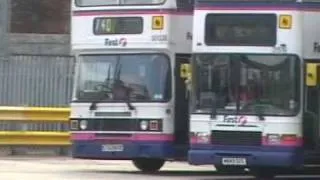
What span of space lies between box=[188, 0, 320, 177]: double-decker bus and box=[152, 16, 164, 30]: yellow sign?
1.39 meters

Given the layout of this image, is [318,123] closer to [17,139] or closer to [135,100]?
[135,100]

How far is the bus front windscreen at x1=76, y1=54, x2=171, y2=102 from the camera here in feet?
58.0

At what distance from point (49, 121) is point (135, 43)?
18.3 feet

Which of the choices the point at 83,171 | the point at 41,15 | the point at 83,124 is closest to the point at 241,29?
the point at 83,124

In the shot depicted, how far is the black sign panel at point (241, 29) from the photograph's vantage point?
52.7 ft

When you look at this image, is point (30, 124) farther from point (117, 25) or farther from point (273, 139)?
point (273, 139)

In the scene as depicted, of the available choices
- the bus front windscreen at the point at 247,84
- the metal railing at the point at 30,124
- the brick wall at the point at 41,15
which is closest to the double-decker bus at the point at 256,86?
the bus front windscreen at the point at 247,84

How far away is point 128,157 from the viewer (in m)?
17.7

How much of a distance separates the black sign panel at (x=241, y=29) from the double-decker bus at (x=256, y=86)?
17 mm

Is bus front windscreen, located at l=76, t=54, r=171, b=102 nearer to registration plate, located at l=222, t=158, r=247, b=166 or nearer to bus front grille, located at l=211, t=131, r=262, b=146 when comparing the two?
bus front grille, located at l=211, t=131, r=262, b=146

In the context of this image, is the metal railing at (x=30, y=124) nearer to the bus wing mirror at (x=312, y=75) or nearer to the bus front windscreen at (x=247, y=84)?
the bus front windscreen at (x=247, y=84)

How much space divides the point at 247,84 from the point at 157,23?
246 cm

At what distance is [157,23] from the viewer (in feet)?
58.0

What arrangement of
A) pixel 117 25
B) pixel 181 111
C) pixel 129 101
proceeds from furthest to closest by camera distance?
1. pixel 117 25
2. pixel 181 111
3. pixel 129 101
